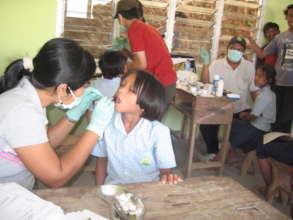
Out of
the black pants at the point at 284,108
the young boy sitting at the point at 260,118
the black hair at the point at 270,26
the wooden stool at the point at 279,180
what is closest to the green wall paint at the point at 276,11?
the black hair at the point at 270,26

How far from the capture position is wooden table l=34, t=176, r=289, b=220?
91 cm

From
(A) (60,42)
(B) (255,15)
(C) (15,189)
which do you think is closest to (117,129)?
(A) (60,42)

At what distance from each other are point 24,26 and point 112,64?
3.78 ft

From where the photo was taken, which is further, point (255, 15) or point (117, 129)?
point (255, 15)

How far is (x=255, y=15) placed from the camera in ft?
12.7

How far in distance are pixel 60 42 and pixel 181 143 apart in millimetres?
2813

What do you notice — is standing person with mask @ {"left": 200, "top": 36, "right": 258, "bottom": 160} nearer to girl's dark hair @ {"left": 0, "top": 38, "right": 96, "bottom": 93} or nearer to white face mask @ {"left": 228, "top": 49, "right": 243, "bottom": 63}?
white face mask @ {"left": 228, "top": 49, "right": 243, "bottom": 63}

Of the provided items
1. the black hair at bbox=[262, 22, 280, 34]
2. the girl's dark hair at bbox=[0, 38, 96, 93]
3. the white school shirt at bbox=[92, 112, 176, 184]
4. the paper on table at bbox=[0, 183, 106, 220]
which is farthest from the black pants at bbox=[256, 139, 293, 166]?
the black hair at bbox=[262, 22, 280, 34]

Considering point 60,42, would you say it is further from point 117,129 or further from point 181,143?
point 181,143

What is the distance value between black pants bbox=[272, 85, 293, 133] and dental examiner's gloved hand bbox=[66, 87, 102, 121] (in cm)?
242

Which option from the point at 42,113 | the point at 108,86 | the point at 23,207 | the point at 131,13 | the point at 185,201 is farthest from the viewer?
the point at 131,13

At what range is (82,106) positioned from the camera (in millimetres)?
1435

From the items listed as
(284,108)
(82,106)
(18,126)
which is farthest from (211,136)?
(18,126)

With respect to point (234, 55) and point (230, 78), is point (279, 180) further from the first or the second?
point (234, 55)
